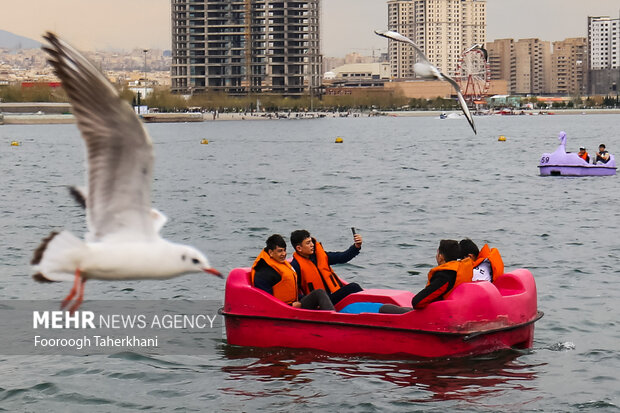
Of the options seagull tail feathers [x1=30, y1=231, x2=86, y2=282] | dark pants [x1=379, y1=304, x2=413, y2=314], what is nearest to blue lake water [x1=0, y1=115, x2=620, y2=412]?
seagull tail feathers [x1=30, y1=231, x2=86, y2=282]

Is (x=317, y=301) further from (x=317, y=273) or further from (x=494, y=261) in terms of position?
(x=494, y=261)

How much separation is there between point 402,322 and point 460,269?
1.10 m

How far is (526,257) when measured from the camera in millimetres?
22922

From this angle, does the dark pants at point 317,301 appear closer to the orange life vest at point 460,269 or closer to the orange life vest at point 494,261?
the orange life vest at point 460,269

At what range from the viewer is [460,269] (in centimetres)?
1146

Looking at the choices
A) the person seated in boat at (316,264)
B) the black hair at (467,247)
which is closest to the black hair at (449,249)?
the black hair at (467,247)

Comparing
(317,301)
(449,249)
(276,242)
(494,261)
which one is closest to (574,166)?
(494,261)

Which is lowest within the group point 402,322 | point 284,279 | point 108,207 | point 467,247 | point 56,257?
point 402,322

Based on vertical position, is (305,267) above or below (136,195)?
below

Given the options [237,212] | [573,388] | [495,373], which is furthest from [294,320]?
[237,212]

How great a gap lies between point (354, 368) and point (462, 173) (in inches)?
1755

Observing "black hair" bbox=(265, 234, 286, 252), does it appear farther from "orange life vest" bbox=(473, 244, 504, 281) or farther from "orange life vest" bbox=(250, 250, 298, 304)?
"orange life vest" bbox=(473, 244, 504, 281)

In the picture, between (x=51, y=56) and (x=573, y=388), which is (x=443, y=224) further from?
(x=51, y=56)

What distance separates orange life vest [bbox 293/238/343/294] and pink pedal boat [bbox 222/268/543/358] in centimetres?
34
